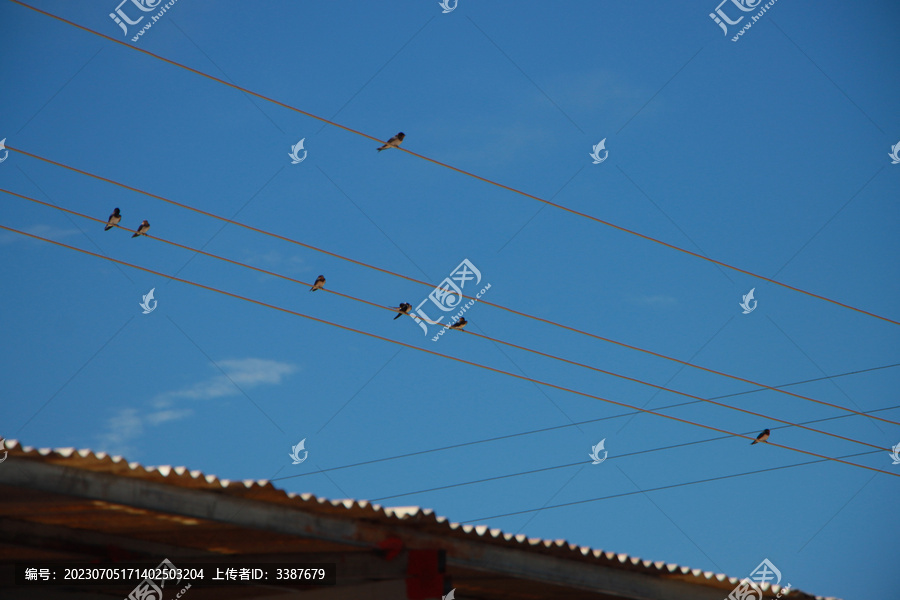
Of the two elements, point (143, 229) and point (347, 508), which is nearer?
point (347, 508)

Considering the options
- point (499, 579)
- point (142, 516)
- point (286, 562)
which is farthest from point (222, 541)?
point (499, 579)

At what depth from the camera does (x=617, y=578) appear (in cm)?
756

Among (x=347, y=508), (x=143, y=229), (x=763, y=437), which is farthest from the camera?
(x=763, y=437)

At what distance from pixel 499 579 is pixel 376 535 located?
1.62 meters

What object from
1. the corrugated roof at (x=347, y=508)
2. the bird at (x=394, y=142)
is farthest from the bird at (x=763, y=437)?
the bird at (x=394, y=142)

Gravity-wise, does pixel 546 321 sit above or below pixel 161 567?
above

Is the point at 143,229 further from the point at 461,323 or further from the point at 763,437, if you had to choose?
the point at 763,437

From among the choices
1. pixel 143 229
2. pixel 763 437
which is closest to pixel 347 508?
pixel 143 229

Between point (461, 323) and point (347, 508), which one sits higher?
point (461, 323)

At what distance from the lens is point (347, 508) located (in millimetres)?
5918

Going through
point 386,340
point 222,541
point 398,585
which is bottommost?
point 398,585

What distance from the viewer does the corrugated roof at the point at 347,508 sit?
193 inches

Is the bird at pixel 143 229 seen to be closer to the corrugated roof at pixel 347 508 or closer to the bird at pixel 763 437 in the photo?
the corrugated roof at pixel 347 508

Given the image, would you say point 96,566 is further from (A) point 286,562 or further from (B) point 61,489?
(B) point 61,489
